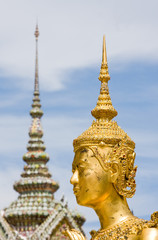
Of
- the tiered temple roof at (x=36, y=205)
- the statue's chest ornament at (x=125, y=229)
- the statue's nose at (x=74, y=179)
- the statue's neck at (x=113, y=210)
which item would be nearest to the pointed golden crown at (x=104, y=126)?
the statue's nose at (x=74, y=179)

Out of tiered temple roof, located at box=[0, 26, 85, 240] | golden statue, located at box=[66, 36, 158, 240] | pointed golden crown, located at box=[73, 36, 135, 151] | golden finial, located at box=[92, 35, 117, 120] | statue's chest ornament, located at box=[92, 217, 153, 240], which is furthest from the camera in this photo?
tiered temple roof, located at box=[0, 26, 85, 240]

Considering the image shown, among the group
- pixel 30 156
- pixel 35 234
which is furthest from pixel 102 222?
pixel 30 156

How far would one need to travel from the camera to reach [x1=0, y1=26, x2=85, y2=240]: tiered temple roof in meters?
50.8

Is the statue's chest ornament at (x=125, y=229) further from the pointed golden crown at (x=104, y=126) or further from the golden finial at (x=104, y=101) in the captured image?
the golden finial at (x=104, y=101)

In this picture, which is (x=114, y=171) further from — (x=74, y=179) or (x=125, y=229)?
(x=125, y=229)

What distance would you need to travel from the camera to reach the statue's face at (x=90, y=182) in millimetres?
15008

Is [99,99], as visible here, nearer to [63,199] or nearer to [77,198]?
[77,198]

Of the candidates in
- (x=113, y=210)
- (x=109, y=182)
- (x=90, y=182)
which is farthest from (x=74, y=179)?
(x=113, y=210)

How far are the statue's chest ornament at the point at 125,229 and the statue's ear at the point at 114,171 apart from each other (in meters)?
0.63

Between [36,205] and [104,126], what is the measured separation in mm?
37867

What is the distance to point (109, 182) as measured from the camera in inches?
594

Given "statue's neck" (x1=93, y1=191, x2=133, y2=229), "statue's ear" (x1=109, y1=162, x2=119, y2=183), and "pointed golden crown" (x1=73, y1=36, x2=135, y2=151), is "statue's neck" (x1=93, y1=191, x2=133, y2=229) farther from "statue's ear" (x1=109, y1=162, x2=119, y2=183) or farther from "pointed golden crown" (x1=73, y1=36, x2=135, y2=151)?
"pointed golden crown" (x1=73, y1=36, x2=135, y2=151)

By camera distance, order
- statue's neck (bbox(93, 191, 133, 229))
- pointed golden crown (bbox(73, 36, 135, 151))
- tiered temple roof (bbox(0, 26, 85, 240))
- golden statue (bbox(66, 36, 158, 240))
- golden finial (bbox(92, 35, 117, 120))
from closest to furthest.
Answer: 1. golden statue (bbox(66, 36, 158, 240))
2. statue's neck (bbox(93, 191, 133, 229))
3. pointed golden crown (bbox(73, 36, 135, 151))
4. golden finial (bbox(92, 35, 117, 120))
5. tiered temple roof (bbox(0, 26, 85, 240))

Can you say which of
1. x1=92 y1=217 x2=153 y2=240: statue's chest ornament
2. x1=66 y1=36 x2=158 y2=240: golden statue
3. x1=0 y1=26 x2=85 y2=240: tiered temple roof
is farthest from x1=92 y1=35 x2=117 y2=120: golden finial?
x1=0 y1=26 x2=85 y2=240: tiered temple roof
